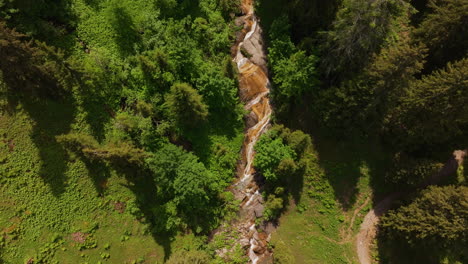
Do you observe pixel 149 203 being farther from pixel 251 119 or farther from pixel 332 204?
pixel 332 204

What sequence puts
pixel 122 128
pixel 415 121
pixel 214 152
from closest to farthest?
pixel 415 121
pixel 122 128
pixel 214 152

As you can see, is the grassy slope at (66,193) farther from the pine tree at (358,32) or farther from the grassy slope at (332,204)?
the pine tree at (358,32)

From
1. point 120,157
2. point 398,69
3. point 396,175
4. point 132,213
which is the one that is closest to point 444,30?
point 398,69

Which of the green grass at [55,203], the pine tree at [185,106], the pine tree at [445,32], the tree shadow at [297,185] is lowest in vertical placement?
the green grass at [55,203]

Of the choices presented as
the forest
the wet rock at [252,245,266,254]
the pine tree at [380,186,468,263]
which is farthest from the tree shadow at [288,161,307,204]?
the pine tree at [380,186,468,263]

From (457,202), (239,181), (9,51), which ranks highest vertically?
(457,202)

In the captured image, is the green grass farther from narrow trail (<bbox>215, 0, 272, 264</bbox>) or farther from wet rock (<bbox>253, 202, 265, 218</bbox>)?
wet rock (<bbox>253, 202, 265, 218</bbox>)

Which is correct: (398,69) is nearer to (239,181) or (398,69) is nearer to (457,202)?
(457,202)

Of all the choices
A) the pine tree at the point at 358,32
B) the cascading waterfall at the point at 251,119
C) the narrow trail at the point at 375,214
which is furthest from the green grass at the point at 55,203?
the pine tree at the point at 358,32
